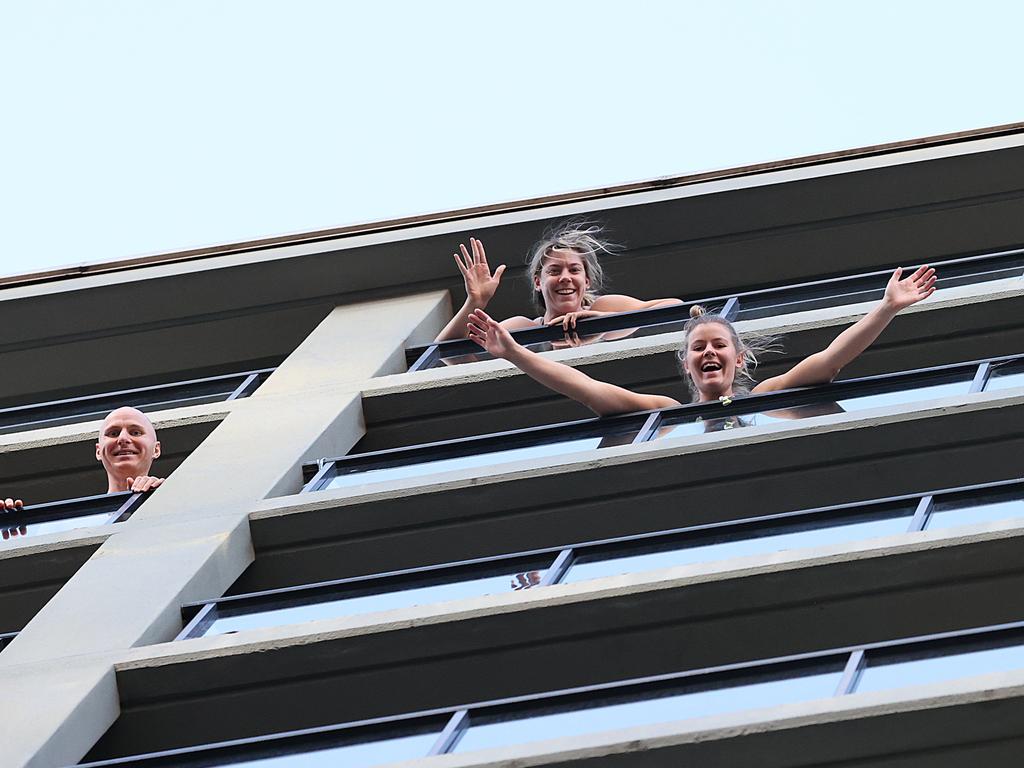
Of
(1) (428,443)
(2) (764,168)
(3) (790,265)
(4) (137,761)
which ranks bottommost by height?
(4) (137,761)

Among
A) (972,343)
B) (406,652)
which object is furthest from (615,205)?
(406,652)

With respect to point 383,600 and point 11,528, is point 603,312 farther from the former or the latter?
point 383,600

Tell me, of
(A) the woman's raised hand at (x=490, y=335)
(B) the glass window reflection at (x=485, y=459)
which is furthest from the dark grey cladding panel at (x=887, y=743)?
(B) the glass window reflection at (x=485, y=459)

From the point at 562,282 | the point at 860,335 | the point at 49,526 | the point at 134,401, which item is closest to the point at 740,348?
the point at 860,335

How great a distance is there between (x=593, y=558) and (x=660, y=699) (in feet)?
6.19

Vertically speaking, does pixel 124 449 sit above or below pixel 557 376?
above

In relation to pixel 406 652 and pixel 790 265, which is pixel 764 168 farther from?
pixel 406 652

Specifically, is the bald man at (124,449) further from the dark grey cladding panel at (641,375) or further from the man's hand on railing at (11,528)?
the dark grey cladding panel at (641,375)

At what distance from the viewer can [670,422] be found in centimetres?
1097

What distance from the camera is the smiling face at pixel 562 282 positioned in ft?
42.7

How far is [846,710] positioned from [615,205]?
9.33 m

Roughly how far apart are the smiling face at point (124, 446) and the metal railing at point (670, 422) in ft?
4.31

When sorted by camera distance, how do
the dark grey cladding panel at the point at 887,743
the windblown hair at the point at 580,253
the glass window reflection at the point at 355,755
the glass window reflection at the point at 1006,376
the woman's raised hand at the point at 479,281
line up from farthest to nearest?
the windblown hair at the point at 580,253
the woman's raised hand at the point at 479,281
the glass window reflection at the point at 1006,376
the glass window reflection at the point at 355,755
the dark grey cladding panel at the point at 887,743

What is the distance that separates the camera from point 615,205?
15.6m
